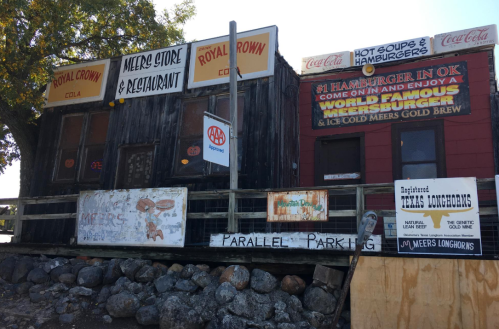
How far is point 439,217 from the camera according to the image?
6.73m

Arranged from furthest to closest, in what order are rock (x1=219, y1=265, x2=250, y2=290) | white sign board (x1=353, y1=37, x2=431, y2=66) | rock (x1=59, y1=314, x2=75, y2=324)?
white sign board (x1=353, y1=37, x2=431, y2=66) < rock (x1=59, y1=314, x2=75, y2=324) < rock (x1=219, y1=265, x2=250, y2=290)

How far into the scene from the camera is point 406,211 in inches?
274

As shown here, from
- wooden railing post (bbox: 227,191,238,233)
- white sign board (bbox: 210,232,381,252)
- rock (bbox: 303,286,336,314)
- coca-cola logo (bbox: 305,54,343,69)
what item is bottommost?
rock (bbox: 303,286,336,314)

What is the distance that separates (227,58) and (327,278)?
6.02 metres

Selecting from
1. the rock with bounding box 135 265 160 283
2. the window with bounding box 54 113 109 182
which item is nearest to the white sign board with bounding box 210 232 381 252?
the rock with bounding box 135 265 160 283

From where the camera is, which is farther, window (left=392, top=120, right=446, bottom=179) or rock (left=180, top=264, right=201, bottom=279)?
window (left=392, top=120, right=446, bottom=179)

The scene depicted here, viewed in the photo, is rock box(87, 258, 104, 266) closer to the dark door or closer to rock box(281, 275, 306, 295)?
rock box(281, 275, 306, 295)

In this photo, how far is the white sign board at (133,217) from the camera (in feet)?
28.6

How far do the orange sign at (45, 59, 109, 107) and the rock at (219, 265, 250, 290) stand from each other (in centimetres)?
700

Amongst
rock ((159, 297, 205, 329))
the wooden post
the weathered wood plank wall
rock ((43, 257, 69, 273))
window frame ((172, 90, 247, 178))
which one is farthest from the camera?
the wooden post

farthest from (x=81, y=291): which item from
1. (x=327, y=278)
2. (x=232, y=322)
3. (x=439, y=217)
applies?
(x=439, y=217)

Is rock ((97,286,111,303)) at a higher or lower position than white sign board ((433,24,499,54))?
lower

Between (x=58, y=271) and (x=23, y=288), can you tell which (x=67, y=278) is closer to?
(x=58, y=271)

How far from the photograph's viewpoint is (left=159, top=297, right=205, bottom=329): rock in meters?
7.02
